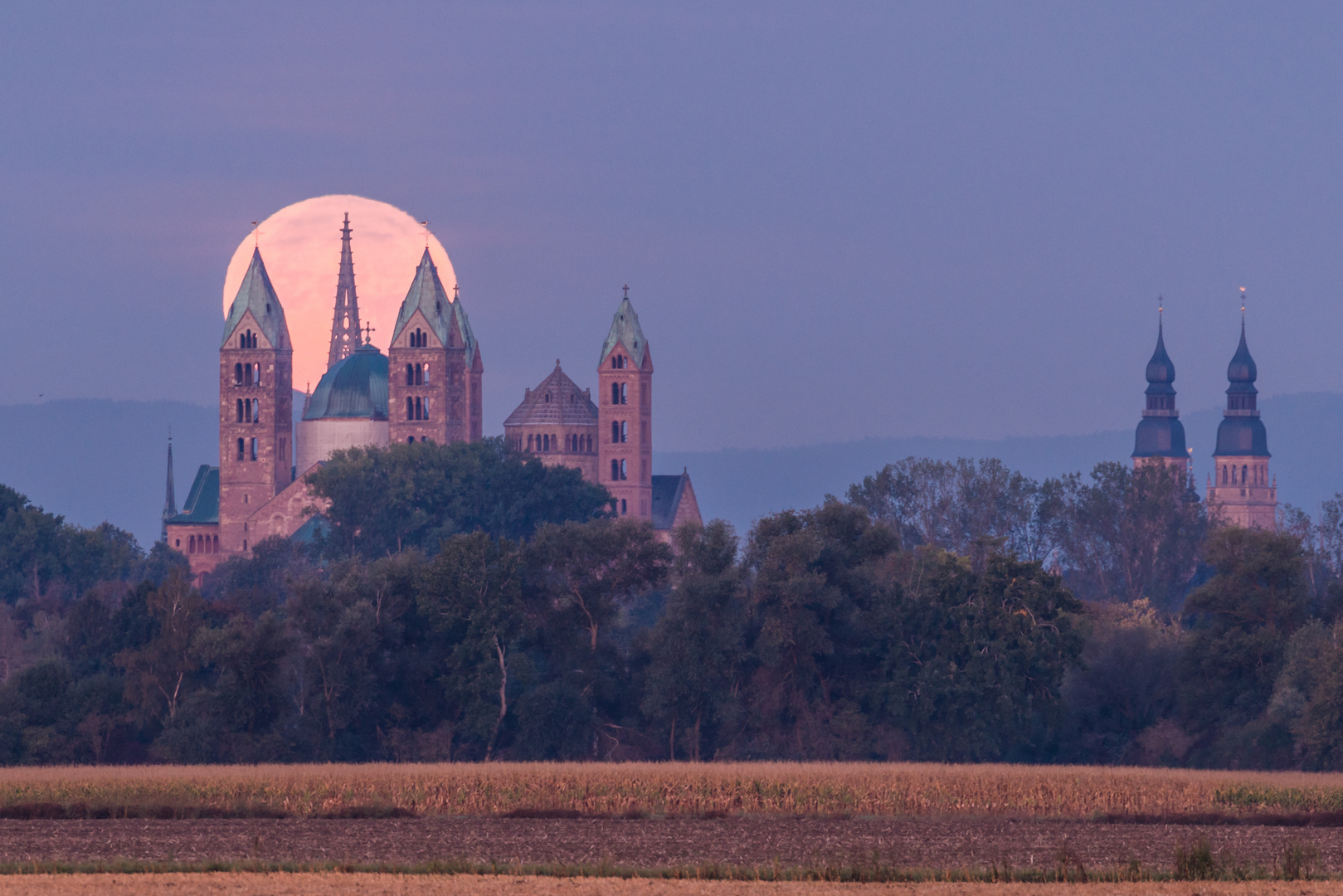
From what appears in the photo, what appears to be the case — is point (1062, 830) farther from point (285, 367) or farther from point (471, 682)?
point (285, 367)

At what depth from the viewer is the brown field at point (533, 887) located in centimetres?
3148

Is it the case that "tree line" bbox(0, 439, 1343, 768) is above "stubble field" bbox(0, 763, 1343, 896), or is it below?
above

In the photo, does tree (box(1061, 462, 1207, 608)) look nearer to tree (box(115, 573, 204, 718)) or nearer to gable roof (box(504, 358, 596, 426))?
gable roof (box(504, 358, 596, 426))

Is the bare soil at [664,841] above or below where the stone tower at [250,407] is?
below

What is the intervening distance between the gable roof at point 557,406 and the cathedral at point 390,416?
0.15 metres

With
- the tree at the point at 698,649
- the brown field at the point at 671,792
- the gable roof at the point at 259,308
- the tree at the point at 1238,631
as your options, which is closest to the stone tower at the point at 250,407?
the gable roof at the point at 259,308

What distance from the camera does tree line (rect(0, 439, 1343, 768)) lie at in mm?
67062

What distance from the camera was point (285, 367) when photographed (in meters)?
174

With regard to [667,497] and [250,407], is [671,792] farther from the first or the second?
[667,497]

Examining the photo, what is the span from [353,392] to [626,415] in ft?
80.3

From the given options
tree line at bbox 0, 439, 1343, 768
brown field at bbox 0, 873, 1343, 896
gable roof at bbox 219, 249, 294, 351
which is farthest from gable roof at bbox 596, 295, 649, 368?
brown field at bbox 0, 873, 1343, 896

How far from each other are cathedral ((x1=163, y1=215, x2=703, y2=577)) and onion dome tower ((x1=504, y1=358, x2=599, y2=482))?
0.49 ft

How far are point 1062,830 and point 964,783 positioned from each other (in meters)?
6.93

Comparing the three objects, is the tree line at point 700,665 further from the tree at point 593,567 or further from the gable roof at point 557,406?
the gable roof at point 557,406
